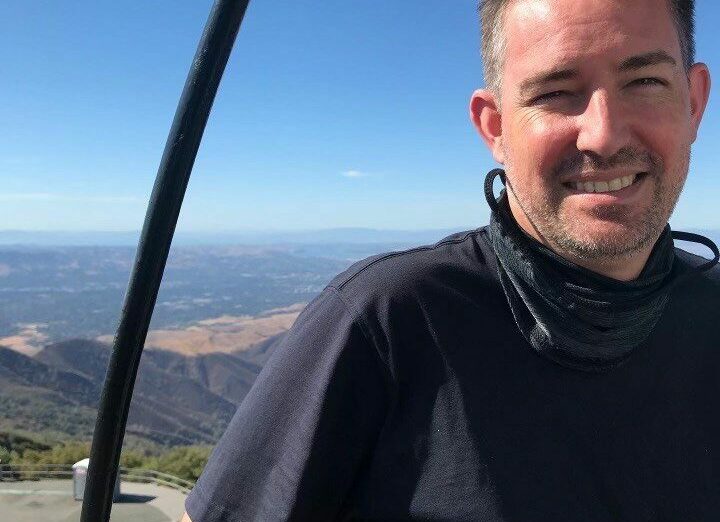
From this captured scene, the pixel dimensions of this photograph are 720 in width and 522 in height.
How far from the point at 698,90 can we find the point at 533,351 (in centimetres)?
82

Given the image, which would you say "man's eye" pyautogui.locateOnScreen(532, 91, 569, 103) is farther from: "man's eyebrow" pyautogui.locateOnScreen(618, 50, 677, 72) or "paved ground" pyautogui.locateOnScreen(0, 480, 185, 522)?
"paved ground" pyautogui.locateOnScreen(0, 480, 185, 522)

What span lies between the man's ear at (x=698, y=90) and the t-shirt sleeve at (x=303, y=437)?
1.03 m

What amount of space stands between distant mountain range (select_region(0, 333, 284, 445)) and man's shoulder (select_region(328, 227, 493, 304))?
5004cm

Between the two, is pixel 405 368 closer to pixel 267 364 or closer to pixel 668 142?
pixel 267 364

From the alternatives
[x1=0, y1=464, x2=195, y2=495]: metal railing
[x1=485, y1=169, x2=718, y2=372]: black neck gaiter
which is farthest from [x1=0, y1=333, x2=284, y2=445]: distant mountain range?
[x1=485, y1=169, x2=718, y2=372]: black neck gaiter

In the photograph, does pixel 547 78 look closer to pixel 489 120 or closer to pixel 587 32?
pixel 587 32

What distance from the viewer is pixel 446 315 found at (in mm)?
1446

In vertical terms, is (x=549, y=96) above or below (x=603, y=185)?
above

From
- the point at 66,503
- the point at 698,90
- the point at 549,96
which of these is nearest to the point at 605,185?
the point at 549,96

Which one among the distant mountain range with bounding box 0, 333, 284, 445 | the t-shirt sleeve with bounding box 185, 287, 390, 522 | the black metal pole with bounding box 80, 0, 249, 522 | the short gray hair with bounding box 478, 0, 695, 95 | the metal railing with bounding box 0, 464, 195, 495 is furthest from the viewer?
the distant mountain range with bounding box 0, 333, 284, 445

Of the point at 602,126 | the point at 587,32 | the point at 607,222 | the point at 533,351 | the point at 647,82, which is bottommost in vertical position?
the point at 533,351

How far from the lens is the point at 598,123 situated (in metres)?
1.44

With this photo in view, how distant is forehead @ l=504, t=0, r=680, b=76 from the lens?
145 cm

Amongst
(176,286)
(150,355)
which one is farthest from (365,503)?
(176,286)
